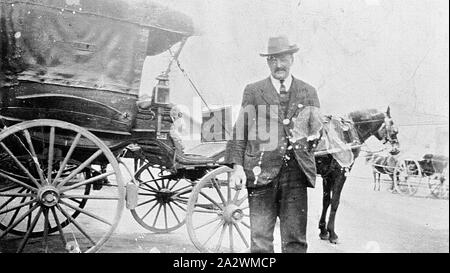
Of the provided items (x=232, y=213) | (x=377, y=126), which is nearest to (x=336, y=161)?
(x=377, y=126)

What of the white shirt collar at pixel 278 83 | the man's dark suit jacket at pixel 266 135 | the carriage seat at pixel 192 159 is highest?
the white shirt collar at pixel 278 83

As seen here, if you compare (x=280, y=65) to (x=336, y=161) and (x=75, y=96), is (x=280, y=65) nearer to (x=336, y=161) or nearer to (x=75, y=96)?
(x=75, y=96)

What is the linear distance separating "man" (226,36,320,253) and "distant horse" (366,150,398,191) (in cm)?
158

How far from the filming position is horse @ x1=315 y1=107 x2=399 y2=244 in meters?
4.53

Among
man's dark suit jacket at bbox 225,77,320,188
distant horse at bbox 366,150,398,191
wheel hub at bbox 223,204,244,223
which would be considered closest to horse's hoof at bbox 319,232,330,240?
distant horse at bbox 366,150,398,191

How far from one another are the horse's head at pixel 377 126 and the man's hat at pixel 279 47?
169 centimetres

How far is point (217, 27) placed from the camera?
3738mm

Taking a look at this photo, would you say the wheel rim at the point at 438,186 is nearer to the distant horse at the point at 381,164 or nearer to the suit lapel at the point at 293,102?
the distant horse at the point at 381,164

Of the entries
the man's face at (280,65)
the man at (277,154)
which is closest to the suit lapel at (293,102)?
the man at (277,154)

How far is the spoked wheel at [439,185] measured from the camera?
3656 millimetres

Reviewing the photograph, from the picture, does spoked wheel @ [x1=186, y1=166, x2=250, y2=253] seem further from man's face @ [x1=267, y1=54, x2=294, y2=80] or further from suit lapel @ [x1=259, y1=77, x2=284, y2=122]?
man's face @ [x1=267, y1=54, x2=294, y2=80]

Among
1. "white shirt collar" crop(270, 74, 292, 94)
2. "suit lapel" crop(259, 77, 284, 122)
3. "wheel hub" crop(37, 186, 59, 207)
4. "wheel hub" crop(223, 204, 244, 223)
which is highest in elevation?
"white shirt collar" crop(270, 74, 292, 94)

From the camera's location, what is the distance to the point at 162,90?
363 cm

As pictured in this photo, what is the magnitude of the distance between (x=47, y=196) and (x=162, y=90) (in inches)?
48.1
